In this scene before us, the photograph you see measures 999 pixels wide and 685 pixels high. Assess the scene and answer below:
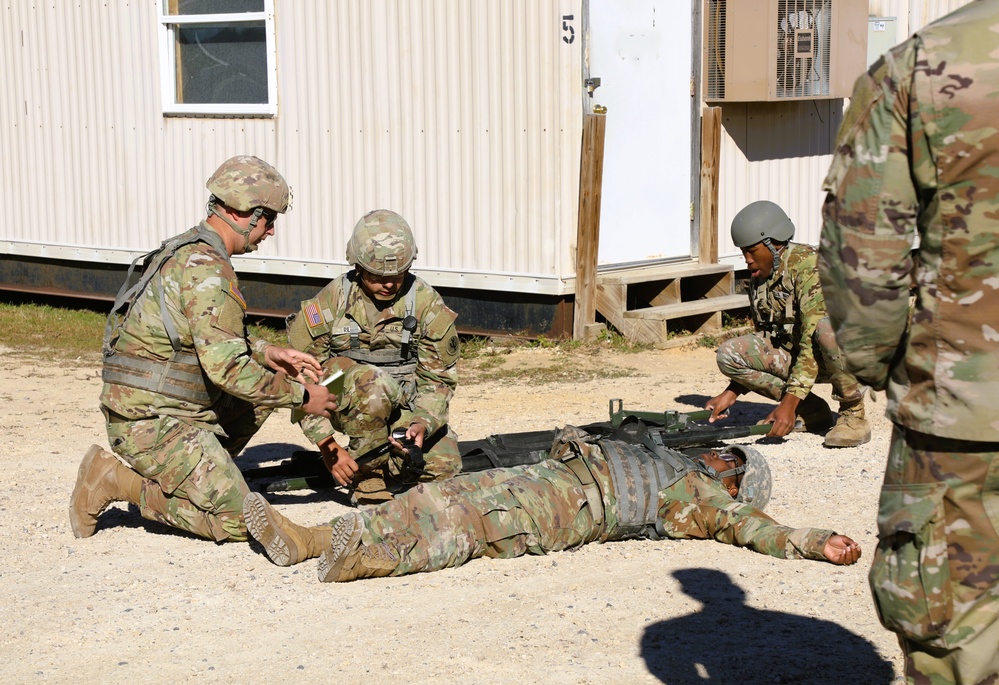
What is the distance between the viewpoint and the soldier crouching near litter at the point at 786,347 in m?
6.68

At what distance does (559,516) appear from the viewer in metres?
4.97

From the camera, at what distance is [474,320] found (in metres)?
10.3

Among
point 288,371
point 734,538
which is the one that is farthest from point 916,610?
point 288,371

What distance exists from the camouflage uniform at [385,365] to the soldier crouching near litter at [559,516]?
2.64 ft

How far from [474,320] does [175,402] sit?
5127 millimetres

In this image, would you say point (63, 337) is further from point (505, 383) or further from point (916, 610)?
point (916, 610)

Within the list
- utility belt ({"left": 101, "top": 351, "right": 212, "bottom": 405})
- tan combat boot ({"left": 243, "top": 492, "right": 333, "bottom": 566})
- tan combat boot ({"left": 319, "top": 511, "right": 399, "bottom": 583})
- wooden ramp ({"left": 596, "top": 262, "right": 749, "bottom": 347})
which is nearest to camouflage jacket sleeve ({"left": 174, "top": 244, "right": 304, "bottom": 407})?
utility belt ({"left": 101, "top": 351, "right": 212, "bottom": 405})

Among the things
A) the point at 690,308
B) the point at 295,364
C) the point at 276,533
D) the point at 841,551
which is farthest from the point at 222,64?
the point at 841,551

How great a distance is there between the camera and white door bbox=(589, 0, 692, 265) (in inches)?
386

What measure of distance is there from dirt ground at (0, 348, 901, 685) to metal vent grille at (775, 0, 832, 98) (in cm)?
518

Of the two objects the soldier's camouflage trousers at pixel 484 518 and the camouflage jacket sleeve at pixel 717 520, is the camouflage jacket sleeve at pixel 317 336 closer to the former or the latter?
the soldier's camouflage trousers at pixel 484 518

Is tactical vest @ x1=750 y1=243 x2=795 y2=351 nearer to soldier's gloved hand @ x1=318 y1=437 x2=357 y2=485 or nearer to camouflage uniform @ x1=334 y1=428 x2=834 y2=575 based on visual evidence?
camouflage uniform @ x1=334 y1=428 x2=834 y2=575

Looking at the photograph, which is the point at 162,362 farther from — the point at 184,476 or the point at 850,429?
the point at 850,429

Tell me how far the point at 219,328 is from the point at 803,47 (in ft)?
22.6
